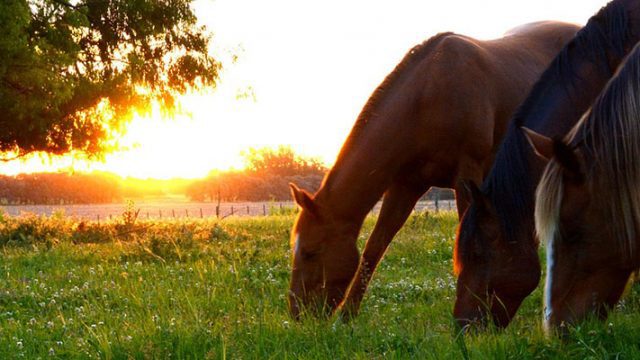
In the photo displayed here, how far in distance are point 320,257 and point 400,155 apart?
1.19 meters

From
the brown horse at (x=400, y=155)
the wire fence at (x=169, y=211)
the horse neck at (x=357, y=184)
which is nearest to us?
the brown horse at (x=400, y=155)

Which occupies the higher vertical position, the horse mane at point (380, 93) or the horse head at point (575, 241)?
the horse mane at point (380, 93)

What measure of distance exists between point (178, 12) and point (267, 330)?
46.2 feet

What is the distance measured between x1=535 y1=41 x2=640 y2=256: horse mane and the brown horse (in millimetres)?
2309

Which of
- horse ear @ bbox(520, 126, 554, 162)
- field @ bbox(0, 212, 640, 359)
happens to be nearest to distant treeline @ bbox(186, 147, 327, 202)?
field @ bbox(0, 212, 640, 359)

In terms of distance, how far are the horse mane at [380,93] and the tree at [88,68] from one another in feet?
29.8

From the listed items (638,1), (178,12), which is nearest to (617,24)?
(638,1)

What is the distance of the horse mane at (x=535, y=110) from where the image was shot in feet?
14.6

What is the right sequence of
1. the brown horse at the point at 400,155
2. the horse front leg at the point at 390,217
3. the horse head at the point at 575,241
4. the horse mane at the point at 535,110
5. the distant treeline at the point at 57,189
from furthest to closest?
the distant treeline at the point at 57,189, the horse front leg at the point at 390,217, the brown horse at the point at 400,155, the horse mane at the point at 535,110, the horse head at the point at 575,241

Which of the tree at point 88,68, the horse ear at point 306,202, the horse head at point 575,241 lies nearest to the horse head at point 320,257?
the horse ear at point 306,202

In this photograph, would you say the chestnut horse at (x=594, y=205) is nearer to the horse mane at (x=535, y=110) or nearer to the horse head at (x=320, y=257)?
the horse mane at (x=535, y=110)

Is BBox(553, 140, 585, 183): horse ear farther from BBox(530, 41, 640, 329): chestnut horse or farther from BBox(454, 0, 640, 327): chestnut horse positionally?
BBox(454, 0, 640, 327): chestnut horse

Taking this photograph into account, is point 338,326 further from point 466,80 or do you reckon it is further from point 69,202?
point 69,202

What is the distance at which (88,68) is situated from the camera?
54.2 ft
